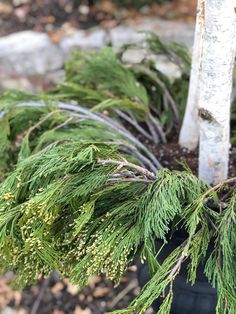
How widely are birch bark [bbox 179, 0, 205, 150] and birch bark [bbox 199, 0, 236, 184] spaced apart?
0.11 metres

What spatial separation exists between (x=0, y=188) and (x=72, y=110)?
37 centimetres

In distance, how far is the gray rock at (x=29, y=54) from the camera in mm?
2545

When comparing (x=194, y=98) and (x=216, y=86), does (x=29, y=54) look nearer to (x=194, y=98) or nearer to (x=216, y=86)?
(x=194, y=98)

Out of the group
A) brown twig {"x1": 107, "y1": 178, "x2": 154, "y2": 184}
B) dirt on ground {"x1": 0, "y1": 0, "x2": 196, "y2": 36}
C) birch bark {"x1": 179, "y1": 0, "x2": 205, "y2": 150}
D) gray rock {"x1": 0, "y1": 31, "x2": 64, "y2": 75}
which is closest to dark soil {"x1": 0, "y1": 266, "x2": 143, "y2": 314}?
birch bark {"x1": 179, "y1": 0, "x2": 205, "y2": 150}

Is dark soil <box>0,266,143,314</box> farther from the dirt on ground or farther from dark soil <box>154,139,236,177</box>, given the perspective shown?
the dirt on ground

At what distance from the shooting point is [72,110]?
4.14 feet

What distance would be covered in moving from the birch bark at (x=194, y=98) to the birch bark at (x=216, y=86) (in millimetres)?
107

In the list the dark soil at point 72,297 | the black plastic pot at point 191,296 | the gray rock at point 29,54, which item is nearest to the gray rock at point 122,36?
the gray rock at point 29,54

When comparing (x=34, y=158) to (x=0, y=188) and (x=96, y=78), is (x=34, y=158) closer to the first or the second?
(x=0, y=188)

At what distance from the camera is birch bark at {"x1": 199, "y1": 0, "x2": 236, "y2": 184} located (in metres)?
0.94

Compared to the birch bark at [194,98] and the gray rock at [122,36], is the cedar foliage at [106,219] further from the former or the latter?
the gray rock at [122,36]

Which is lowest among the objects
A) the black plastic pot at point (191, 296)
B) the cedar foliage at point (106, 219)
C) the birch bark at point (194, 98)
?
the black plastic pot at point (191, 296)

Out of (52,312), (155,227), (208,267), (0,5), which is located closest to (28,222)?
(155,227)

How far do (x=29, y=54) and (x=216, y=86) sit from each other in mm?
1722
